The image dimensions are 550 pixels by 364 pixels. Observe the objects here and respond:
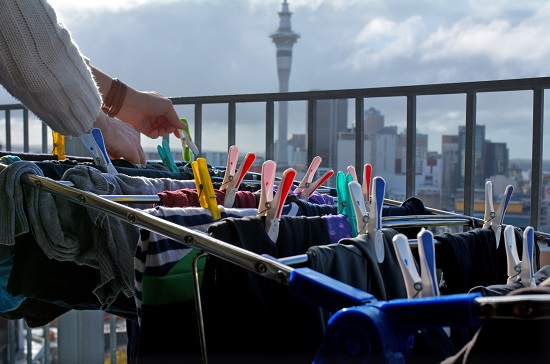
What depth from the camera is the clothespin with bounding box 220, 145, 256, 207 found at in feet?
4.27

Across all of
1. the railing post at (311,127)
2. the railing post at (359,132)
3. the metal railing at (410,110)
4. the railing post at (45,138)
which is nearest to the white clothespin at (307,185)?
the metal railing at (410,110)

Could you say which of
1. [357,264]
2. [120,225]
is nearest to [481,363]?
[357,264]

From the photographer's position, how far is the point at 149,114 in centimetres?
193

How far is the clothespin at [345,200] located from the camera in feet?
3.79

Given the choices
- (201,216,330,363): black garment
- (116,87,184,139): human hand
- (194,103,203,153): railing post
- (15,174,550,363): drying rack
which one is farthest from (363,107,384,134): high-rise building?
(15,174,550,363): drying rack

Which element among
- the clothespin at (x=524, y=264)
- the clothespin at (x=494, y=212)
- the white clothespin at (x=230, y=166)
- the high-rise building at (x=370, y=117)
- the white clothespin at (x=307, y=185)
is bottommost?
the clothespin at (x=524, y=264)

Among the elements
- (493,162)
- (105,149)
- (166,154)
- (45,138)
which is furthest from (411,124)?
(493,162)

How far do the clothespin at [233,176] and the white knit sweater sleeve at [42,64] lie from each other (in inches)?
14.5

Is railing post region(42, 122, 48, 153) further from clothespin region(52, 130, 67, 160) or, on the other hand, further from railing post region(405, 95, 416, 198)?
railing post region(405, 95, 416, 198)

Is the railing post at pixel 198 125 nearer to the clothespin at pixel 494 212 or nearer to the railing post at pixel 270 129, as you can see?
the railing post at pixel 270 129

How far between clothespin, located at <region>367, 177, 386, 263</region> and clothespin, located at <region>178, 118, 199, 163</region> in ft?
3.53

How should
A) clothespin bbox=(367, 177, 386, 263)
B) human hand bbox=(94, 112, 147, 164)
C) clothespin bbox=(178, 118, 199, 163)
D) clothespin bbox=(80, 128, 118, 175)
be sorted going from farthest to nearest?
1. clothespin bbox=(178, 118, 199, 163)
2. human hand bbox=(94, 112, 147, 164)
3. clothespin bbox=(80, 128, 118, 175)
4. clothespin bbox=(367, 177, 386, 263)

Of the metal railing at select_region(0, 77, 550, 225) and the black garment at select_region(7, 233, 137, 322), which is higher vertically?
the metal railing at select_region(0, 77, 550, 225)

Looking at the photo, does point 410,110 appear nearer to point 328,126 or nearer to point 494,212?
point 328,126
